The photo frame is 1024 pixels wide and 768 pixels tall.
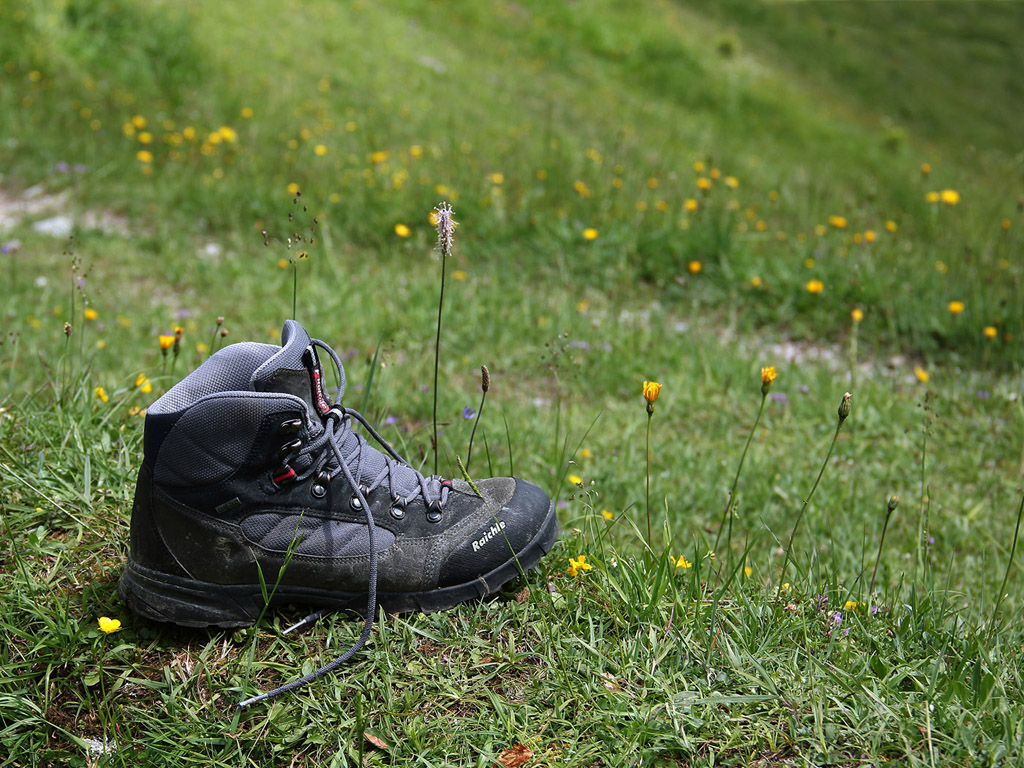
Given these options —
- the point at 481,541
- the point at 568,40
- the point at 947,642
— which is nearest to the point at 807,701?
the point at 947,642

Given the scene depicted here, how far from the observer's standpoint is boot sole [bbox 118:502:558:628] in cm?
192

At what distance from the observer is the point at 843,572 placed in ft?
9.80

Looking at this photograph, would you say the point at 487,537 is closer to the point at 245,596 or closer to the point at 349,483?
the point at 349,483

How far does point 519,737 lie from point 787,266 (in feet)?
14.7

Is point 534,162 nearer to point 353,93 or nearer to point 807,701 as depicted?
point 353,93

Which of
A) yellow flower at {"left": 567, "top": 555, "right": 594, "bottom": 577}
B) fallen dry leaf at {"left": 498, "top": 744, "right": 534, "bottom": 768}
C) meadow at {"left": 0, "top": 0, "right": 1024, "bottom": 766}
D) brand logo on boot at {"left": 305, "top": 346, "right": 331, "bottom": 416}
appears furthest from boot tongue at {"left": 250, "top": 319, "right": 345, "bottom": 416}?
fallen dry leaf at {"left": 498, "top": 744, "right": 534, "bottom": 768}

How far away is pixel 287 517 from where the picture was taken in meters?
1.97

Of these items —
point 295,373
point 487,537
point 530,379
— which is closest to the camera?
point 295,373

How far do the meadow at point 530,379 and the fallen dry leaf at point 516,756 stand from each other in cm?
1

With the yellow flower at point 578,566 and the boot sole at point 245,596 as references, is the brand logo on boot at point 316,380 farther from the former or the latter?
the yellow flower at point 578,566

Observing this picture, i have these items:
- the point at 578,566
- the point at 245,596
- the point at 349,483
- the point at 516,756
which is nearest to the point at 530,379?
the point at 578,566

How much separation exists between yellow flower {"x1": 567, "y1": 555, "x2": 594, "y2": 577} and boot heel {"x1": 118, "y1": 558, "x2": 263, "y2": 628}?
0.84 m

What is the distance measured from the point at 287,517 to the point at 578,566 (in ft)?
2.63

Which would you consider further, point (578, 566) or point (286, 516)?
point (578, 566)
